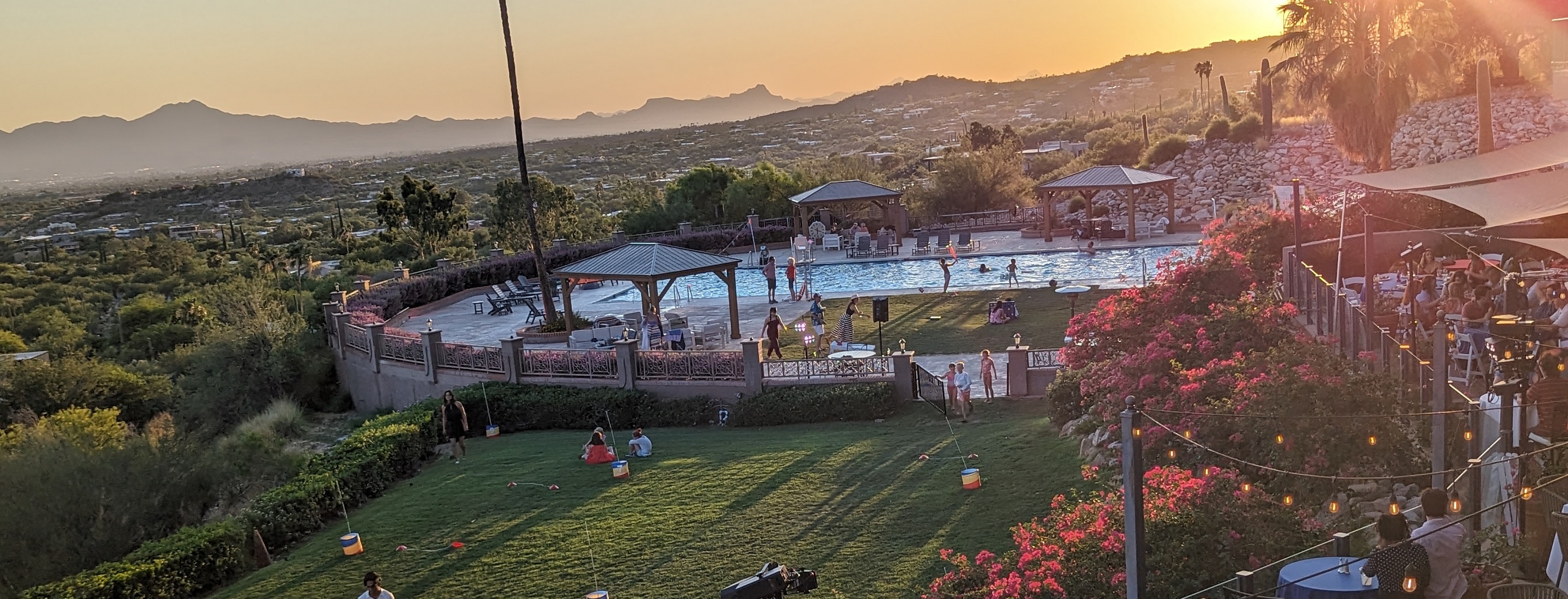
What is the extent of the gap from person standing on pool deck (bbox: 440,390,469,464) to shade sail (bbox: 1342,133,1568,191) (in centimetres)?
1398

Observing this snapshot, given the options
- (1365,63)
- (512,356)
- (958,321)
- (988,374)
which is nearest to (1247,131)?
(1365,63)

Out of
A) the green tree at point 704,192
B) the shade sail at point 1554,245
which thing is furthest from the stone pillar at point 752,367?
the green tree at point 704,192

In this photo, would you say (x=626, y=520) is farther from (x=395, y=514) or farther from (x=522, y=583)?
(x=395, y=514)

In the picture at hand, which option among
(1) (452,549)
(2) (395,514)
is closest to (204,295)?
(2) (395,514)

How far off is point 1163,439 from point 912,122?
564 ft

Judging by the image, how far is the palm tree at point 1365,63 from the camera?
91.3 ft

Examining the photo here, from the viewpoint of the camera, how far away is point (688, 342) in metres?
22.9

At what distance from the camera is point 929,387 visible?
18078mm

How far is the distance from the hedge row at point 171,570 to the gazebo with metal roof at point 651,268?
389 inches

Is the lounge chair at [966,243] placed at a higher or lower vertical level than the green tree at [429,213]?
lower

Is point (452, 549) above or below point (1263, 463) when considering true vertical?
below

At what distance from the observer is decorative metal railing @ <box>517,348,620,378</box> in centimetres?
2022

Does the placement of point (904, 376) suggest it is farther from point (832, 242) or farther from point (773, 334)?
point (832, 242)

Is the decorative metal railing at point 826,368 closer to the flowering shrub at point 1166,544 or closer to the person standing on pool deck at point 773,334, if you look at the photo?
the person standing on pool deck at point 773,334
